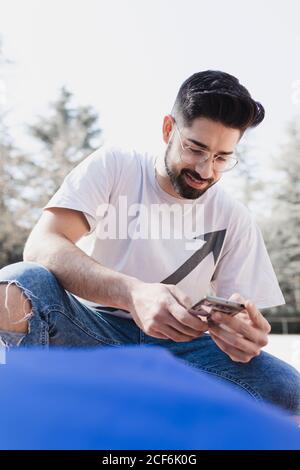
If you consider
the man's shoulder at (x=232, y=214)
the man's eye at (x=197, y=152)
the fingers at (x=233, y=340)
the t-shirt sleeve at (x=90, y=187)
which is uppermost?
the man's eye at (x=197, y=152)

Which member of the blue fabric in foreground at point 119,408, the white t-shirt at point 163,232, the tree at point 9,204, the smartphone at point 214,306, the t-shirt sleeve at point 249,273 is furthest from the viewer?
→ the tree at point 9,204

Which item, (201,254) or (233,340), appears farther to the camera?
(201,254)

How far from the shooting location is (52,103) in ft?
46.6

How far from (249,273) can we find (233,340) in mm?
573

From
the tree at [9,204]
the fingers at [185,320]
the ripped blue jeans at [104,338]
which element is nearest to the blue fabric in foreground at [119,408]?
the ripped blue jeans at [104,338]

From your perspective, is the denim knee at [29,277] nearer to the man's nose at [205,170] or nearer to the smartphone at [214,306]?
the smartphone at [214,306]

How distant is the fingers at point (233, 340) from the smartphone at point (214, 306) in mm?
60

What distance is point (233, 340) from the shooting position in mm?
1134

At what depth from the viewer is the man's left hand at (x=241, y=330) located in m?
1.09

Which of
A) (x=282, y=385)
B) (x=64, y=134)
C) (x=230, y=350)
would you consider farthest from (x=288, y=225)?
(x=230, y=350)

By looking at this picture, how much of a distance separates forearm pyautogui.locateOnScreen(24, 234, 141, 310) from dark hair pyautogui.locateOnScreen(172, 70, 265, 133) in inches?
23.1

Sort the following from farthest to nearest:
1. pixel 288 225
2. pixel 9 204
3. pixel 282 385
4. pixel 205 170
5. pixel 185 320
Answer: pixel 288 225 < pixel 9 204 < pixel 205 170 < pixel 282 385 < pixel 185 320

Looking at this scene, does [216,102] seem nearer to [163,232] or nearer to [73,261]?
[163,232]

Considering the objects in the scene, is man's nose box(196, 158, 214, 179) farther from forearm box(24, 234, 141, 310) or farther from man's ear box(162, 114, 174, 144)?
forearm box(24, 234, 141, 310)
